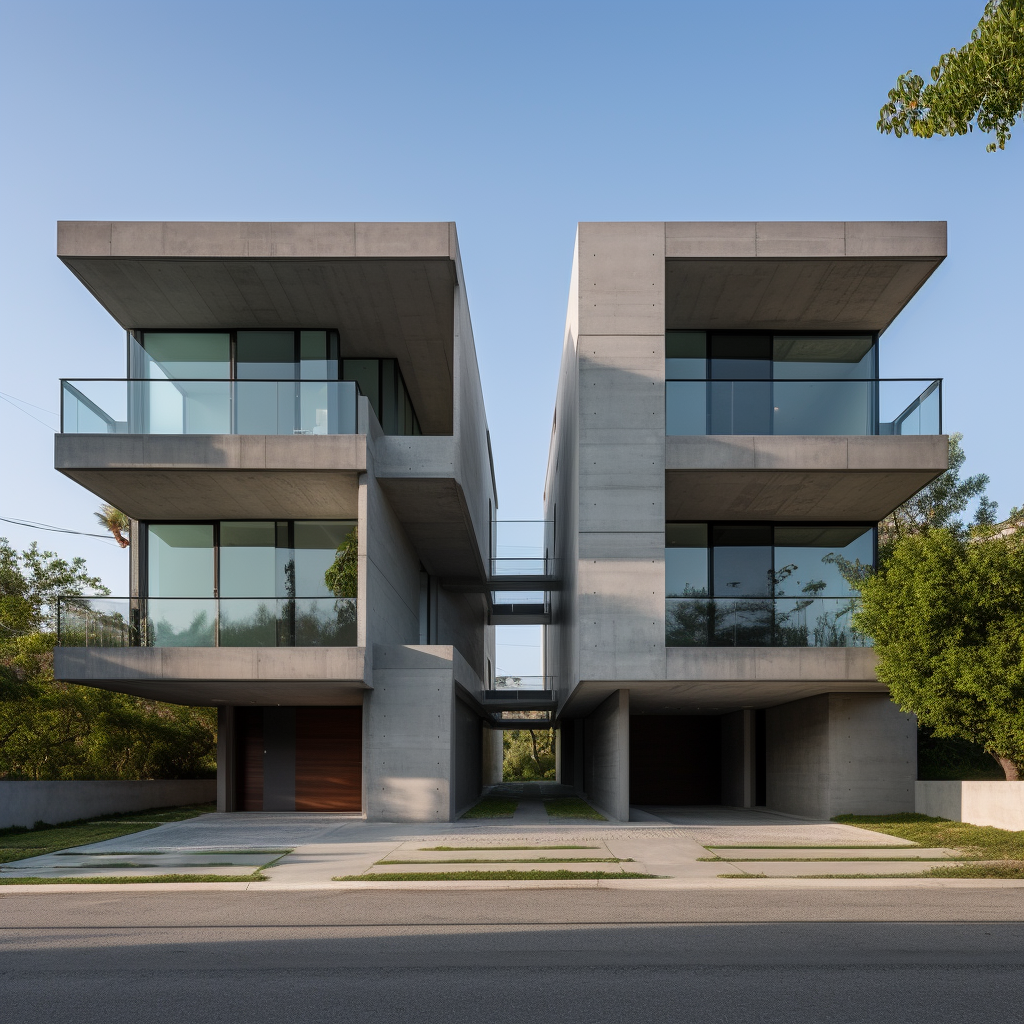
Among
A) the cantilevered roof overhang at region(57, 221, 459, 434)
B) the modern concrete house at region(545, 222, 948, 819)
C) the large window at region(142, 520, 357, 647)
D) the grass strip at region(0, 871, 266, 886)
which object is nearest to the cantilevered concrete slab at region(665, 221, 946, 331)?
the modern concrete house at region(545, 222, 948, 819)

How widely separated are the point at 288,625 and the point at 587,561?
19.6 feet

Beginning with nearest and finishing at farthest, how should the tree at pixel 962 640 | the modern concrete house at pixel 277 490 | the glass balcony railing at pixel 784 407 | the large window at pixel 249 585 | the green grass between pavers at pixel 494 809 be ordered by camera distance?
1. the tree at pixel 962 640
2. the modern concrete house at pixel 277 490
3. the large window at pixel 249 585
4. the glass balcony railing at pixel 784 407
5. the green grass between pavers at pixel 494 809

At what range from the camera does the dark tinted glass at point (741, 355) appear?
72.7 ft

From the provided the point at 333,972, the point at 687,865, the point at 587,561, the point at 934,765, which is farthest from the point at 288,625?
the point at 934,765

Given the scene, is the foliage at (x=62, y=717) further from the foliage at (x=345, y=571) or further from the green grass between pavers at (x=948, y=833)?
the green grass between pavers at (x=948, y=833)

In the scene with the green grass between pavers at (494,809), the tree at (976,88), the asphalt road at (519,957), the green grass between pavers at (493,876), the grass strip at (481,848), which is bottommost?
the green grass between pavers at (494,809)

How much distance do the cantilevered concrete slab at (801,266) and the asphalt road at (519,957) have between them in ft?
41.5

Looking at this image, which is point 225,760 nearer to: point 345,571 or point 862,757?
point 345,571

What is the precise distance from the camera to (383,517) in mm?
20844

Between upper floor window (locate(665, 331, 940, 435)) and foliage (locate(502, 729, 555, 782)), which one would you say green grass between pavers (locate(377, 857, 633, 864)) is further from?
foliage (locate(502, 729, 555, 782))

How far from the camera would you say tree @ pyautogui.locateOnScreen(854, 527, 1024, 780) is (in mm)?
16172

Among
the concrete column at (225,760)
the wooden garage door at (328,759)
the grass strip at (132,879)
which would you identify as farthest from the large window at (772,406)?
the concrete column at (225,760)

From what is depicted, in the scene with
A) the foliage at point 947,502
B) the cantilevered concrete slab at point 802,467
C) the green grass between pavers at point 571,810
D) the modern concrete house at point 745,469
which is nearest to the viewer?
the cantilevered concrete slab at point 802,467

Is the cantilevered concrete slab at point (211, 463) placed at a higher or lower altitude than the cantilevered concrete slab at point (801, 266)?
lower
